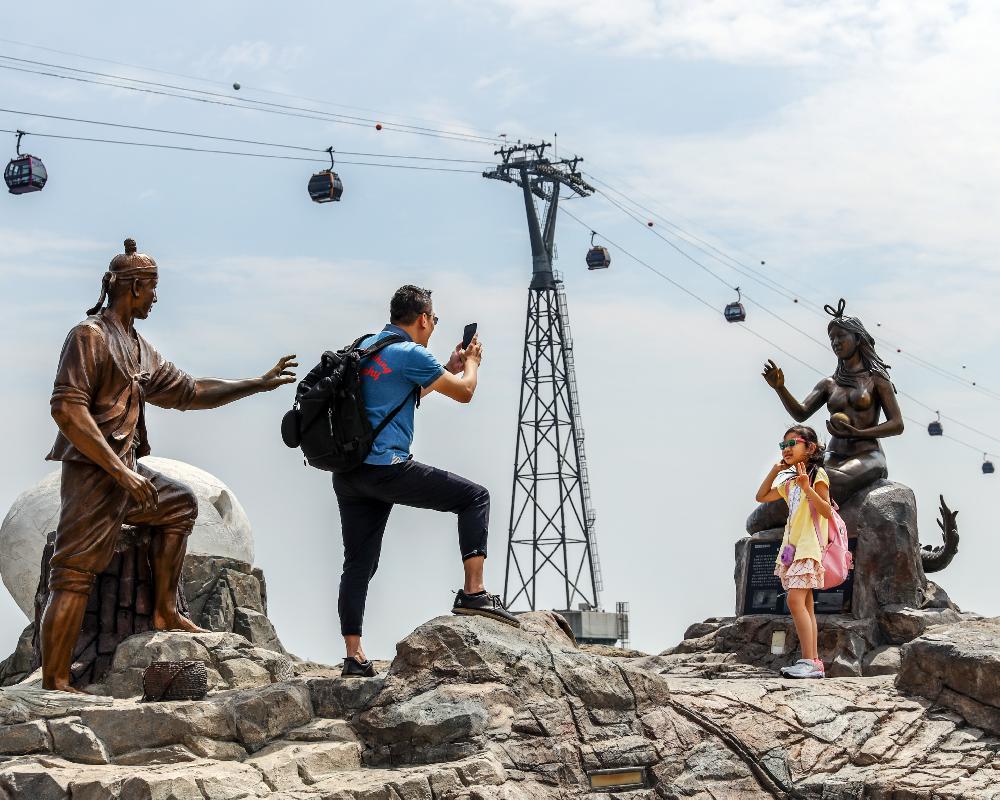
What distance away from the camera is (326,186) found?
19625mm

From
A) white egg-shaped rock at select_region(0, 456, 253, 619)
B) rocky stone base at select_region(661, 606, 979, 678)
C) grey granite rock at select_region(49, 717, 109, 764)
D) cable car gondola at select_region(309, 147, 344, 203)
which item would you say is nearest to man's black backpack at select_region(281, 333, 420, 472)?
grey granite rock at select_region(49, 717, 109, 764)

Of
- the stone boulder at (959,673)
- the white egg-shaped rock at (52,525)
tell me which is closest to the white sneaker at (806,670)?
the stone boulder at (959,673)

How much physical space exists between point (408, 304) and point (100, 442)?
71.2 inches

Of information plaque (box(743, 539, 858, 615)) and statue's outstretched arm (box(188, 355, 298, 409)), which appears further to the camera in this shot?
information plaque (box(743, 539, 858, 615))

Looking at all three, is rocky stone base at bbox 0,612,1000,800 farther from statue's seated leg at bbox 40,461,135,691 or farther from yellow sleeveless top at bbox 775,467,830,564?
yellow sleeveless top at bbox 775,467,830,564

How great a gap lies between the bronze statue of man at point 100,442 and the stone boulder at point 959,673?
467 centimetres

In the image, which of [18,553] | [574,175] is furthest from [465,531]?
[574,175]

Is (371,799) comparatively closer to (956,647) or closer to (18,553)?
(956,647)

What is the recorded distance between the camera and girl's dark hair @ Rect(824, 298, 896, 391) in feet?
46.6

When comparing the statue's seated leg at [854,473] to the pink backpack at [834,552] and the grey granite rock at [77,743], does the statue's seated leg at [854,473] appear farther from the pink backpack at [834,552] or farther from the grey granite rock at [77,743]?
the grey granite rock at [77,743]

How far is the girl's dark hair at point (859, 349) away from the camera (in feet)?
46.6

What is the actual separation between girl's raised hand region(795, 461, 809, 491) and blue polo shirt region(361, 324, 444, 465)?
3386 millimetres

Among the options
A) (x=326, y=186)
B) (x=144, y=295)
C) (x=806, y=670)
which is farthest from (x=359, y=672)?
(x=326, y=186)

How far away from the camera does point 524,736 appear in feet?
27.6
